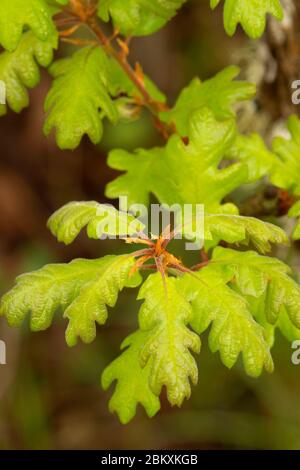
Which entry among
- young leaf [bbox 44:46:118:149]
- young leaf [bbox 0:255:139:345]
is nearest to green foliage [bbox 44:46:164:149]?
young leaf [bbox 44:46:118:149]

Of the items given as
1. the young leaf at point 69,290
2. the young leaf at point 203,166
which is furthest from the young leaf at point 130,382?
the young leaf at point 203,166

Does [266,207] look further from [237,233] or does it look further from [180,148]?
[237,233]

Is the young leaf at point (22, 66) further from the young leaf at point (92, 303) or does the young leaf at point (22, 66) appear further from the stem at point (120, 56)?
the young leaf at point (92, 303)

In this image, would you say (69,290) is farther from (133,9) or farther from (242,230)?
(133,9)

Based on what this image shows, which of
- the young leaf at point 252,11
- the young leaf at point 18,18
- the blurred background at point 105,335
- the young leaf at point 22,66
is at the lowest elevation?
the blurred background at point 105,335

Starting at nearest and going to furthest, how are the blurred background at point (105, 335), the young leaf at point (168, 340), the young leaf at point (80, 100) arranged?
the young leaf at point (168, 340) < the young leaf at point (80, 100) < the blurred background at point (105, 335)

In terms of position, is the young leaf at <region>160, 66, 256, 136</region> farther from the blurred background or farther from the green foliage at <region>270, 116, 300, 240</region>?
the blurred background
